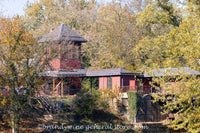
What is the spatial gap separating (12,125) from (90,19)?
3132cm

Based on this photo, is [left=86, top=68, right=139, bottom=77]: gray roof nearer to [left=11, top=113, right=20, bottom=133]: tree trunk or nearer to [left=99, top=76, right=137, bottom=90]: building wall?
[left=99, top=76, right=137, bottom=90]: building wall

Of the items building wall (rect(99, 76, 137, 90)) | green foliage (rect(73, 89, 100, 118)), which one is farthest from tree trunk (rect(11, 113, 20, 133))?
building wall (rect(99, 76, 137, 90))

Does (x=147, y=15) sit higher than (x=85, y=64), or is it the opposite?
(x=147, y=15)

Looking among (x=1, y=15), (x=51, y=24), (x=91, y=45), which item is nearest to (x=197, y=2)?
(x=1, y=15)

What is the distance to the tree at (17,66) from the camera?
18.1m

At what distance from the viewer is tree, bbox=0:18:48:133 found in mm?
18062

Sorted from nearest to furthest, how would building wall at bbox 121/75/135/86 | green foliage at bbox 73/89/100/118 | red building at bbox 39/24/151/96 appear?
green foliage at bbox 73/89/100/118 → red building at bbox 39/24/151/96 → building wall at bbox 121/75/135/86

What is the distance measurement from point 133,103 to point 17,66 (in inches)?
514

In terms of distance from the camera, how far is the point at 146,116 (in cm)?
2886

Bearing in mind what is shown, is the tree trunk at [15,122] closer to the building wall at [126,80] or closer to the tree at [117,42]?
the building wall at [126,80]

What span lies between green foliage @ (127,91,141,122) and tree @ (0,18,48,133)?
11.5 m

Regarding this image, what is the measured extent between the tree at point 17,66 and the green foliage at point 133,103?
11.5 meters

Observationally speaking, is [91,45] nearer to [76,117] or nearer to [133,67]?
[133,67]

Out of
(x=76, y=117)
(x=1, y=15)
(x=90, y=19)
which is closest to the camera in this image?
(x=1, y=15)
